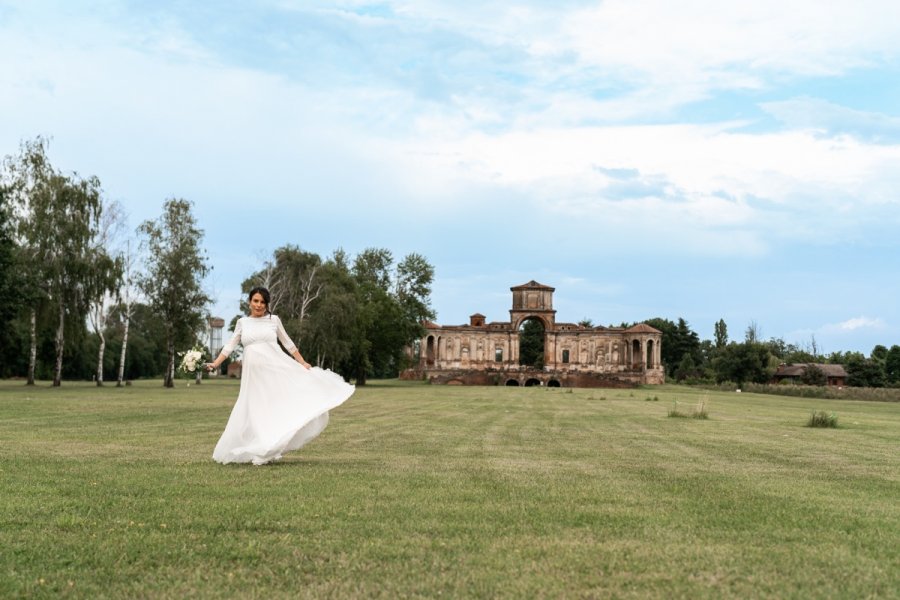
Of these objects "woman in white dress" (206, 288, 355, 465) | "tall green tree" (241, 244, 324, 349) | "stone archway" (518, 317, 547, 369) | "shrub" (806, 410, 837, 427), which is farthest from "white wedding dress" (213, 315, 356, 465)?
"stone archway" (518, 317, 547, 369)

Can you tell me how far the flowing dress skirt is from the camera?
1232 cm

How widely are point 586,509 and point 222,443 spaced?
5.77m

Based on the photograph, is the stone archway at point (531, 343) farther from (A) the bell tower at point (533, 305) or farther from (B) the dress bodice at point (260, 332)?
(B) the dress bodice at point (260, 332)

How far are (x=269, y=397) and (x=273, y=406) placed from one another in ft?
0.45

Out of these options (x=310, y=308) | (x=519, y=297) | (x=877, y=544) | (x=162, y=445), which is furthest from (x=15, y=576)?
(x=519, y=297)

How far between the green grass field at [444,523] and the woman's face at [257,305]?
2.18 metres

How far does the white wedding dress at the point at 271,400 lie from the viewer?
12.3 m

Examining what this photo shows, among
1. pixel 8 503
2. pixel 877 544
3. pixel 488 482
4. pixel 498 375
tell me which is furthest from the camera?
pixel 498 375

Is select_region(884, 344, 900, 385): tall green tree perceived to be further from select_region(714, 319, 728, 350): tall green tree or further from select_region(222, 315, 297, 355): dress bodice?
select_region(222, 315, 297, 355): dress bodice

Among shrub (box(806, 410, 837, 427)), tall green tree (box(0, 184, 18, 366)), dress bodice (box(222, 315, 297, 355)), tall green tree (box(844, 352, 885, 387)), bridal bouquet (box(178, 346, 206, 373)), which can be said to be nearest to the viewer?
dress bodice (box(222, 315, 297, 355))

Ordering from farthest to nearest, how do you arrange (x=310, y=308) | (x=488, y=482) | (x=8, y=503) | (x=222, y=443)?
(x=310, y=308)
(x=222, y=443)
(x=488, y=482)
(x=8, y=503)

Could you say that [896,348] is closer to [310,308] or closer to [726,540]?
[310,308]

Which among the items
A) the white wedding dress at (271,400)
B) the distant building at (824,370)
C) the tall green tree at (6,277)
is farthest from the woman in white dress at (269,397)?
the distant building at (824,370)

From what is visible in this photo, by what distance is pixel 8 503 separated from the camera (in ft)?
28.3
